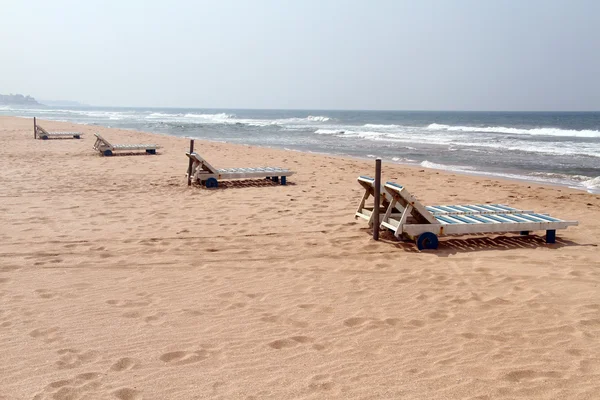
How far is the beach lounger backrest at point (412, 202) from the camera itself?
22.4 feet

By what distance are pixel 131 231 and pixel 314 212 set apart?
3.03m

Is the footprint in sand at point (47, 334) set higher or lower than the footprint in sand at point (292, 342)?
lower

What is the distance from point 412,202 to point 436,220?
0.42 m

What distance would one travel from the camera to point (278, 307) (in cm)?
494

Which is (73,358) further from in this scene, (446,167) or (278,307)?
(446,167)

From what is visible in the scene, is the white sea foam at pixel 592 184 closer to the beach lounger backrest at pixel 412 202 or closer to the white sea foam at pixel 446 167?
the white sea foam at pixel 446 167

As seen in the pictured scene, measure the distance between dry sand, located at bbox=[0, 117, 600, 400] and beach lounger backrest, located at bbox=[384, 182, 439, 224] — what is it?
17.1 inches

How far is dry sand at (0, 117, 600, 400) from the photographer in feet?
11.8

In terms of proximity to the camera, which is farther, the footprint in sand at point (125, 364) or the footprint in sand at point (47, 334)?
the footprint in sand at point (47, 334)

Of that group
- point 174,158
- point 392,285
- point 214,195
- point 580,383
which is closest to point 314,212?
point 214,195

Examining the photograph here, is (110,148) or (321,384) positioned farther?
(110,148)

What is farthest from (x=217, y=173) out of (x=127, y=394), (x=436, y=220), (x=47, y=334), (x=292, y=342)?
(x=127, y=394)

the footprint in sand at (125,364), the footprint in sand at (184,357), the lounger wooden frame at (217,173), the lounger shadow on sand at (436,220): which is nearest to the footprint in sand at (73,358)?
the footprint in sand at (125,364)

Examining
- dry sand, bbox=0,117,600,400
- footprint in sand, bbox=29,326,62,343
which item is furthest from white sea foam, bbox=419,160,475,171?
footprint in sand, bbox=29,326,62,343
